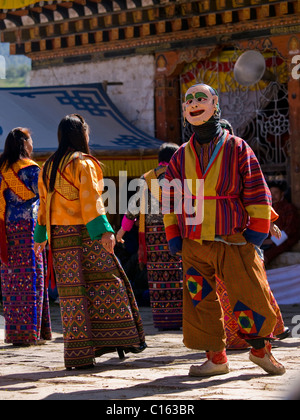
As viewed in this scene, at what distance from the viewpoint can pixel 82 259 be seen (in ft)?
19.1

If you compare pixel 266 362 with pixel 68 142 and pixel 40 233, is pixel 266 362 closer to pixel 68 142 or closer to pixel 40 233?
pixel 40 233

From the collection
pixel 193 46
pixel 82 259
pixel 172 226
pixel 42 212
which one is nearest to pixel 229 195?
pixel 172 226

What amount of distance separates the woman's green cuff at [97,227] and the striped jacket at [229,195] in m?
0.63

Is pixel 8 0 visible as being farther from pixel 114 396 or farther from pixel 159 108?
pixel 114 396

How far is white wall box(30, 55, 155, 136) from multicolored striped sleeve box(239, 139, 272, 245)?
23.7 feet

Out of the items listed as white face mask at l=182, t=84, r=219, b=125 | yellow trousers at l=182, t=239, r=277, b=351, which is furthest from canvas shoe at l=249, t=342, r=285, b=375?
white face mask at l=182, t=84, r=219, b=125

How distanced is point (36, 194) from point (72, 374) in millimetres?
2179

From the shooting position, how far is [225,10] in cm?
1143

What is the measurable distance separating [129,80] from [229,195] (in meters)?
7.57

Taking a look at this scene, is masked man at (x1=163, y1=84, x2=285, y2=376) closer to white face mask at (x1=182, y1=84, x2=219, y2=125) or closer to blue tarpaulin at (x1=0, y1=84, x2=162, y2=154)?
white face mask at (x1=182, y1=84, x2=219, y2=125)

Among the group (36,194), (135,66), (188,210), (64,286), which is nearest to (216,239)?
(188,210)

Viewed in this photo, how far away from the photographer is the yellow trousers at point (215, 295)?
198 inches

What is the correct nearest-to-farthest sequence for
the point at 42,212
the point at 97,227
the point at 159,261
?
the point at 97,227, the point at 42,212, the point at 159,261

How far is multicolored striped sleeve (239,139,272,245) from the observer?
199 inches
